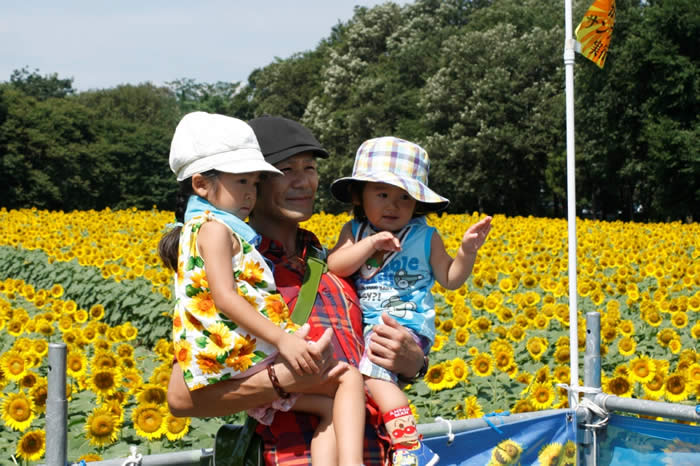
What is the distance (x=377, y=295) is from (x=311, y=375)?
528 mm

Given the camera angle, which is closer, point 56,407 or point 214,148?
point 56,407

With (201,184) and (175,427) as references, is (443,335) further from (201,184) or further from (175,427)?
(201,184)

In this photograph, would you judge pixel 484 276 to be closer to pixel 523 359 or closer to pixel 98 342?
pixel 523 359

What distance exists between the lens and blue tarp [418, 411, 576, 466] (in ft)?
8.78

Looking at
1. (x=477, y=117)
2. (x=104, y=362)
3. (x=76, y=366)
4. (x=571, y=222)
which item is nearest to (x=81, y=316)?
(x=76, y=366)

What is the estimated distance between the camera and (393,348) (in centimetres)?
234

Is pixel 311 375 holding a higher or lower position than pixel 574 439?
higher

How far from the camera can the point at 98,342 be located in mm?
4039

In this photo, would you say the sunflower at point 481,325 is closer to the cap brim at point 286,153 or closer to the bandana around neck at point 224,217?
the cap brim at point 286,153

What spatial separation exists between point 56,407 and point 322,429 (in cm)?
65

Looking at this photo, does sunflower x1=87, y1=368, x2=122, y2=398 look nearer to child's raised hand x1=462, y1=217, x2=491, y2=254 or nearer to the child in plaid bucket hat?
the child in plaid bucket hat

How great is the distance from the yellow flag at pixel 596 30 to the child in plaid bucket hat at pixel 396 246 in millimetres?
1196

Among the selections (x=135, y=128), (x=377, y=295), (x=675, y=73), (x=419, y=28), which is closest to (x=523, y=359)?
(x=377, y=295)

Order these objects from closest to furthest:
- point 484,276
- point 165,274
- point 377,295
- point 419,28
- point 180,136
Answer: point 180,136 → point 377,295 → point 484,276 → point 165,274 → point 419,28
